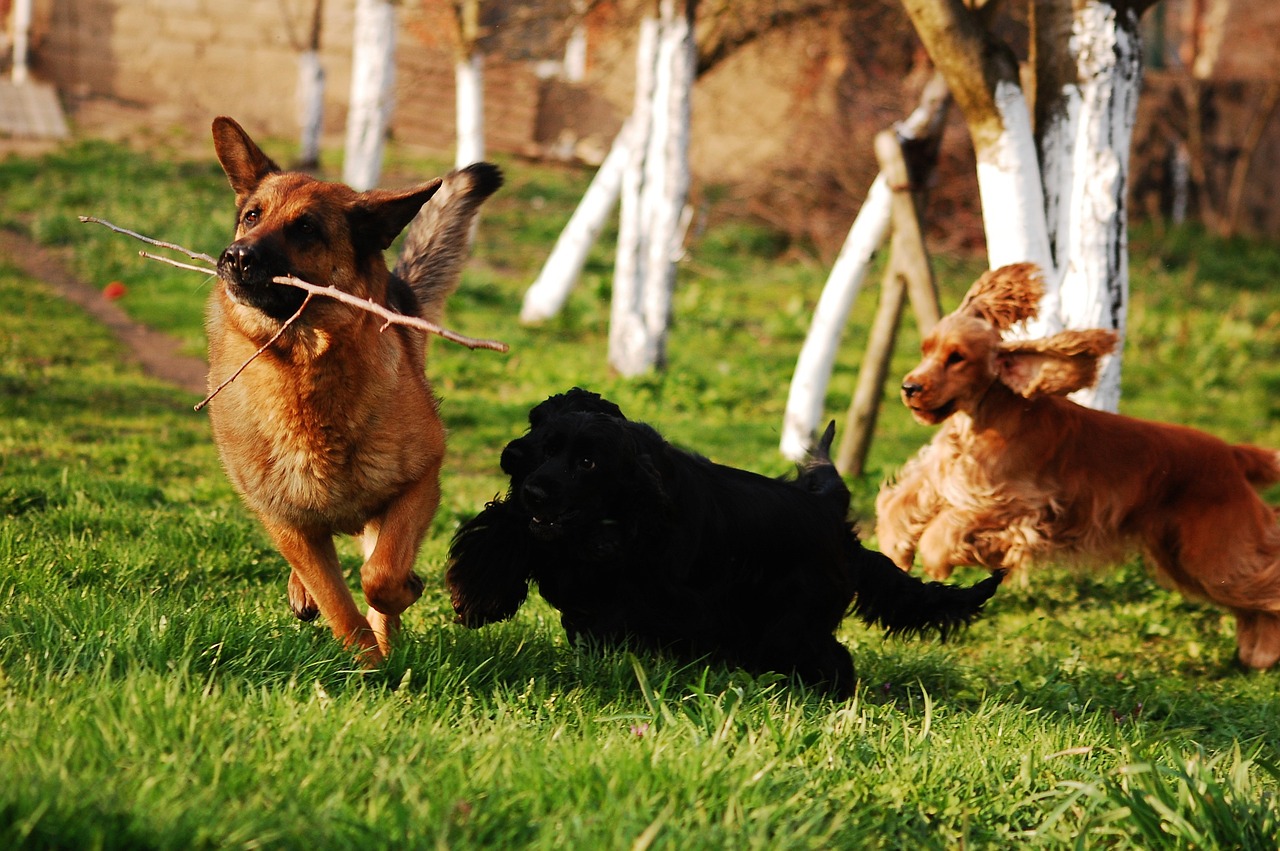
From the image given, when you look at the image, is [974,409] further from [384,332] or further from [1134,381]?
[1134,381]

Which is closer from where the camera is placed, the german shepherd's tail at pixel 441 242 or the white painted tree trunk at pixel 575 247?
the german shepherd's tail at pixel 441 242

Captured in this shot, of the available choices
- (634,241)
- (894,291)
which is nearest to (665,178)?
(634,241)

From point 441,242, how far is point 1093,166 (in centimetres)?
333

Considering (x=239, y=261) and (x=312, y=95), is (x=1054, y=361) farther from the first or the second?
(x=312, y=95)

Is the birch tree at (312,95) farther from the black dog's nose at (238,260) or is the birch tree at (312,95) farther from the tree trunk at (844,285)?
the black dog's nose at (238,260)

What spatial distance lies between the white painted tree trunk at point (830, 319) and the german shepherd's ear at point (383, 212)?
4284 mm

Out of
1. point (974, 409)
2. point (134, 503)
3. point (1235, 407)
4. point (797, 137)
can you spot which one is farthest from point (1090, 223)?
point (797, 137)

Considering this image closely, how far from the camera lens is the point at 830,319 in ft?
27.5

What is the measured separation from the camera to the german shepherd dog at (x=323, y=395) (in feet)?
12.7

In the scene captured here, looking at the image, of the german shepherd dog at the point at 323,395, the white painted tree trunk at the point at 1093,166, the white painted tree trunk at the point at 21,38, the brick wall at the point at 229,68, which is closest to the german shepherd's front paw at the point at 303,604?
the german shepherd dog at the point at 323,395

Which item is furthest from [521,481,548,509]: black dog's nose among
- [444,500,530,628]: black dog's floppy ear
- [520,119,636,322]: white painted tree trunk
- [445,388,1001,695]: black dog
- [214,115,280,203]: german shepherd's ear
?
[520,119,636,322]: white painted tree trunk

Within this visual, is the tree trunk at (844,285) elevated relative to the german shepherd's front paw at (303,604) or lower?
elevated

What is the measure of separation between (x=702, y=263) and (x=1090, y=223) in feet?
33.6

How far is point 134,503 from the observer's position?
575 centimetres
